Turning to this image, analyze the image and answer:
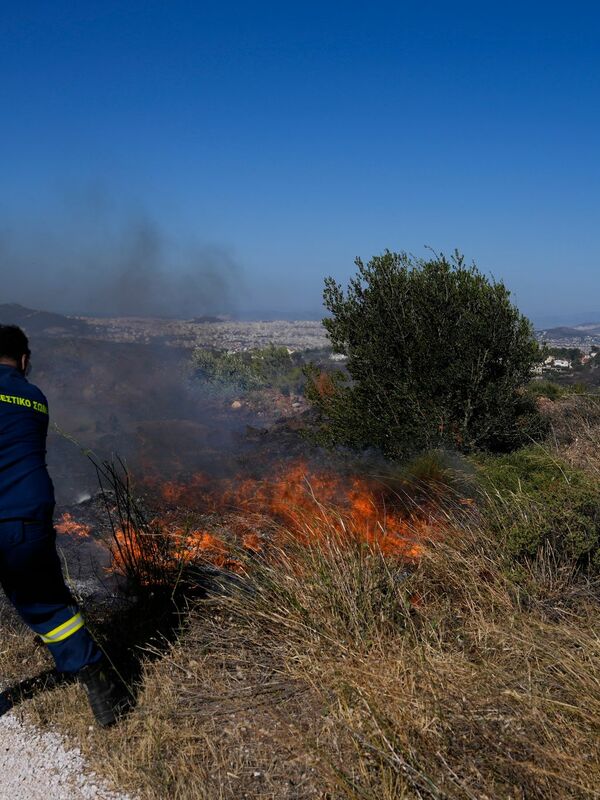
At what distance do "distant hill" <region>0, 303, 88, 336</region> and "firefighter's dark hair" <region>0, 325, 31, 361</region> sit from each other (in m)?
22.0

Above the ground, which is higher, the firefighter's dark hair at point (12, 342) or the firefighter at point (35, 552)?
the firefighter's dark hair at point (12, 342)

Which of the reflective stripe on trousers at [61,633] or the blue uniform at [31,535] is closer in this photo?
the blue uniform at [31,535]

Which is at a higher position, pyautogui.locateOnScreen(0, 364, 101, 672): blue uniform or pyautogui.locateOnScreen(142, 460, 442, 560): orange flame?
pyautogui.locateOnScreen(0, 364, 101, 672): blue uniform

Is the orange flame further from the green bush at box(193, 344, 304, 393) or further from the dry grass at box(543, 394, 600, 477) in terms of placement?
the green bush at box(193, 344, 304, 393)

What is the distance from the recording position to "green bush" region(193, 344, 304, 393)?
1953 centimetres

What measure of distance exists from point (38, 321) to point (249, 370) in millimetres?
11269

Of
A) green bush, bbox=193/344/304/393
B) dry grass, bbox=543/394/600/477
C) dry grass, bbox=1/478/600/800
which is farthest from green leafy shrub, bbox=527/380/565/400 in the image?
dry grass, bbox=1/478/600/800

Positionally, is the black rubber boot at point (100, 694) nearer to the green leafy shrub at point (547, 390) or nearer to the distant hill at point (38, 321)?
the green leafy shrub at point (547, 390)

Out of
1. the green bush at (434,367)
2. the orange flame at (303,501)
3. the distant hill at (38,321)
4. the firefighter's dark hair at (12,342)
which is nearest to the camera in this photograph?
the firefighter's dark hair at (12,342)

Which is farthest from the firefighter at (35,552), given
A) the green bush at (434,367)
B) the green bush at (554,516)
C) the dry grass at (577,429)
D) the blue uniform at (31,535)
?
the green bush at (434,367)

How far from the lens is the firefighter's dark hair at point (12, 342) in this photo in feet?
9.97

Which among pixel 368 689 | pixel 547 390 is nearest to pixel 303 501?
pixel 368 689

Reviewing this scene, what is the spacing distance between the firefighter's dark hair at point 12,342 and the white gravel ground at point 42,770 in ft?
5.88

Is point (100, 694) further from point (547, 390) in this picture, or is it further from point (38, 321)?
point (38, 321)
